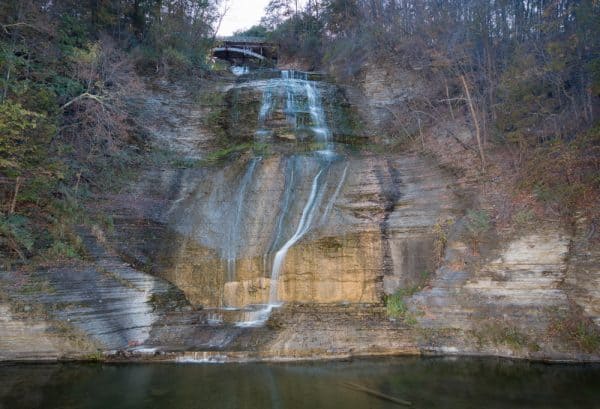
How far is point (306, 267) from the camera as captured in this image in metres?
14.0

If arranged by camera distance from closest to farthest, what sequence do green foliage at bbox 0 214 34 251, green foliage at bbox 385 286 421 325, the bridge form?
green foliage at bbox 0 214 34 251 → green foliage at bbox 385 286 421 325 → the bridge

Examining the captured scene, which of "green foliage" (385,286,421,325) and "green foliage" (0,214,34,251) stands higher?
"green foliage" (0,214,34,251)

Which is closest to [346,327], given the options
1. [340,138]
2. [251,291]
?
[251,291]

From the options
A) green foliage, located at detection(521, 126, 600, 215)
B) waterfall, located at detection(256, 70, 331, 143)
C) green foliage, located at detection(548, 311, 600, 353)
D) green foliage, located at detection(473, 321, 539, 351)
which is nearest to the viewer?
green foliage, located at detection(548, 311, 600, 353)

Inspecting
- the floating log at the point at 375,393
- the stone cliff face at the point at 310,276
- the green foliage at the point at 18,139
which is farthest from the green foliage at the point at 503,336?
the green foliage at the point at 18,139

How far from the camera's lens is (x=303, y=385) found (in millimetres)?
9688

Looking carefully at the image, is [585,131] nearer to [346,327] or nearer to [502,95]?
[502,95]

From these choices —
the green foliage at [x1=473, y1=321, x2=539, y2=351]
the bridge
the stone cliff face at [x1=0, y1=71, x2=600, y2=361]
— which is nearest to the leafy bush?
Answer: the stone cliff face at [x1=0, y1=71, x2=600, y2=361]

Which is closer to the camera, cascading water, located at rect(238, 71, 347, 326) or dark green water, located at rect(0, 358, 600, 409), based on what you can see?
dark green water, located at rect(0, 358, 600, 409)

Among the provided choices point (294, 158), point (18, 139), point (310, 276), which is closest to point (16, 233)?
point (18, 139)

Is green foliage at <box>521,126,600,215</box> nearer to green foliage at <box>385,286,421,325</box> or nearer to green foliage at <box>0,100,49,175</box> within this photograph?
green foliage at <box>385,286,421,325</box>

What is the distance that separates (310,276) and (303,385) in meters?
4.58

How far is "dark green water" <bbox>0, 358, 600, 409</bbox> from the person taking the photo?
28.8ft

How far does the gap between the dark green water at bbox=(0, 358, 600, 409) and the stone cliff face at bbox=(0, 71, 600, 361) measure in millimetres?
683
